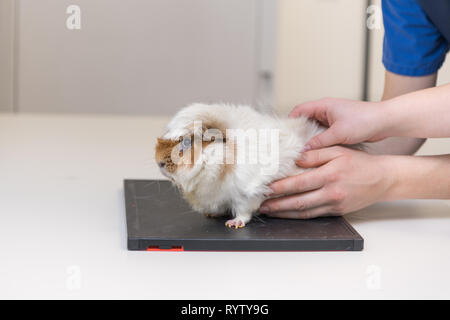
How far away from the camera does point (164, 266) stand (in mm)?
668

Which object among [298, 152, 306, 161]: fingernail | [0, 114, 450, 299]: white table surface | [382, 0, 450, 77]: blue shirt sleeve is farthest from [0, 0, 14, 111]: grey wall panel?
A: [298, 152, 306, 161]: fingernail

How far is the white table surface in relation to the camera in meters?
0.60

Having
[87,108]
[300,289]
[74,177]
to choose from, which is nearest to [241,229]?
[300,289]

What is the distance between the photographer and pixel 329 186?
841 mm

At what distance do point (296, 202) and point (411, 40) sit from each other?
0.49m

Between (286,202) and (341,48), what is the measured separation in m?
2.07

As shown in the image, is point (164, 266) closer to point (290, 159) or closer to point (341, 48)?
point (290, 159)

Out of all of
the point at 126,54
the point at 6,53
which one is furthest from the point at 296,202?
the point at 6,53

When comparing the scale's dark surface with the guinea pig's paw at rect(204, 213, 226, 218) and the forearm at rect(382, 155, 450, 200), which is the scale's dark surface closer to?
the guinea pig's paw at rect(204, 213, 226, 218)

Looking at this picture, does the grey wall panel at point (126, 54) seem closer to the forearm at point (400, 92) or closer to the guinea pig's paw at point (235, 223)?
the forearm at point (400, 92)

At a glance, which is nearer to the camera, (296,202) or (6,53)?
(296,202)

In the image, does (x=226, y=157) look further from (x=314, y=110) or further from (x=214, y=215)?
(x=314, y=110)

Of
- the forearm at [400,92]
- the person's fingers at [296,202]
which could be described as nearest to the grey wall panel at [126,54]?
the forearm at [400,92]
